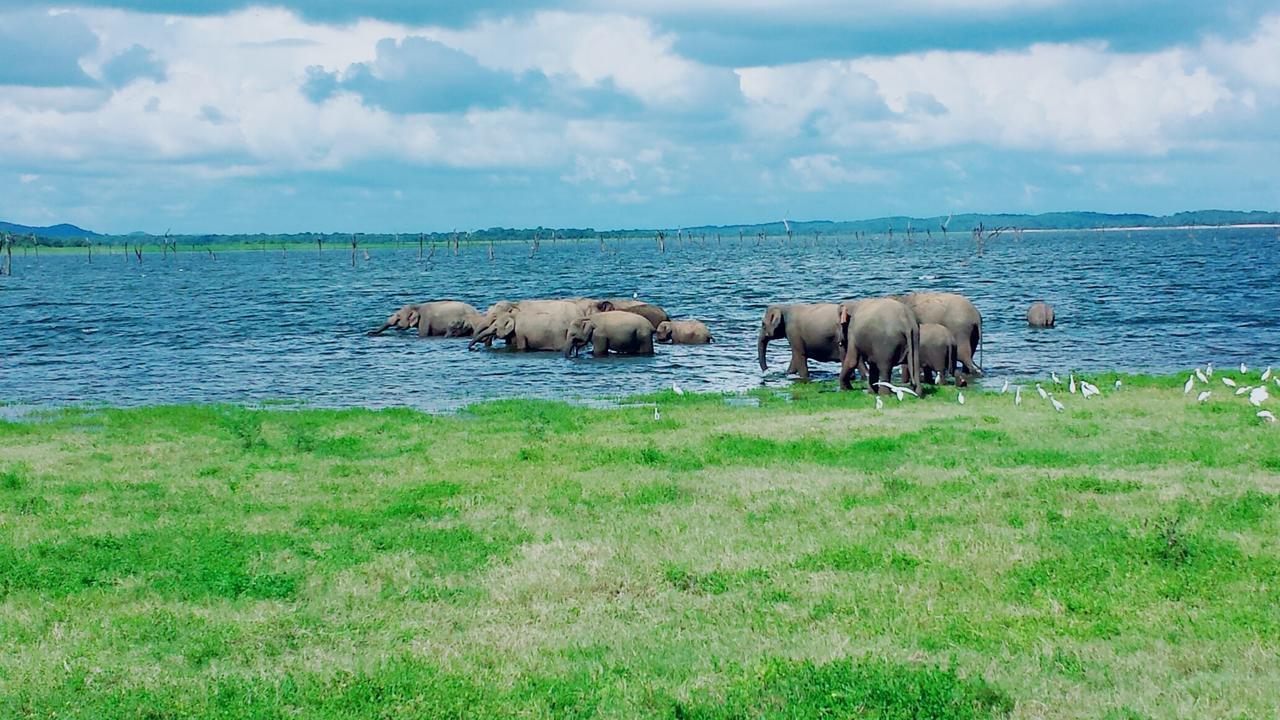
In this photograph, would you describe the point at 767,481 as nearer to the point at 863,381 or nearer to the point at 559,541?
the point at 559,541

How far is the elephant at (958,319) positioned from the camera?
101ft

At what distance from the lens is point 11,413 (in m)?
26.6

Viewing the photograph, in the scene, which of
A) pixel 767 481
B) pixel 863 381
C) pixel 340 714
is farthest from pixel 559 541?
pixel 863 381

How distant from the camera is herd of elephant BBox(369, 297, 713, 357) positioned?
38.4m

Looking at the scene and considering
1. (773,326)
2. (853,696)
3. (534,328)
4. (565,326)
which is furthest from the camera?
(534,328)

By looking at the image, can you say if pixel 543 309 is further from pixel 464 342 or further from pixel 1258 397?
pixel 1258 397

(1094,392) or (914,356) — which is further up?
(914,356)

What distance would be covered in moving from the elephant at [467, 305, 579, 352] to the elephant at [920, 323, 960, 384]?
14833 millimetres

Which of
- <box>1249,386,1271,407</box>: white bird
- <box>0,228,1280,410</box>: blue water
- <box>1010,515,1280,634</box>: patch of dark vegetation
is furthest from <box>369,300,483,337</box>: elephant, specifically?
<box>1010,515,1280,634</box>: patch of dark vegetation

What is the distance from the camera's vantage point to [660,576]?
36.7 feet

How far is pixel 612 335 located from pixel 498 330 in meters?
5.20

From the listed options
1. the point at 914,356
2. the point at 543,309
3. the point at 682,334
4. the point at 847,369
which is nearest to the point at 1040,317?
the point at 682,334

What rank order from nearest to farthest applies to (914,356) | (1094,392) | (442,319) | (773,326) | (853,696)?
(853,696)
(1094,392)
(914,356)
(773,326)
(442,319)

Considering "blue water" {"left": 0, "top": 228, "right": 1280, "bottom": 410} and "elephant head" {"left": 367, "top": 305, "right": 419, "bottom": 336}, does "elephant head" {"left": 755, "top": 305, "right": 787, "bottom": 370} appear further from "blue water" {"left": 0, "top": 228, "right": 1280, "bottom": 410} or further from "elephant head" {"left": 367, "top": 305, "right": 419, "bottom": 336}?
"elephant head" {"left": 367, "top": 305, "right": 419, "bottom": 336}
